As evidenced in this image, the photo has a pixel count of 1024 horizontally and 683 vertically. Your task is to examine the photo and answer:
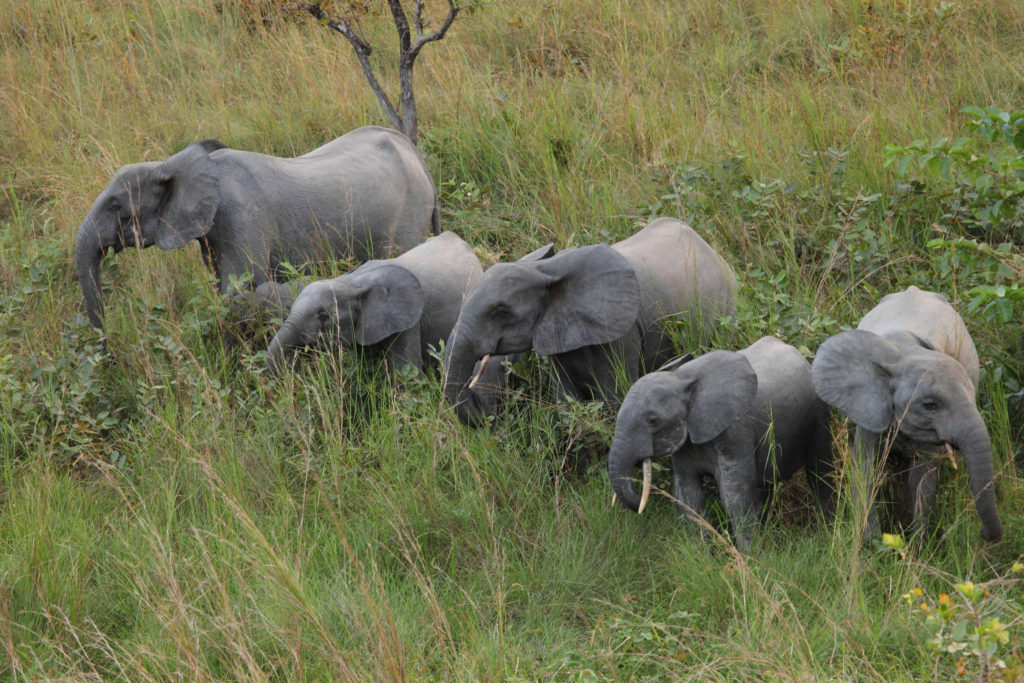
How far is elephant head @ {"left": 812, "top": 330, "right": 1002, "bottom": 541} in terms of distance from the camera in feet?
13.1

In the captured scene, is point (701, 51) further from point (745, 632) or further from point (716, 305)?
point (745, 632)

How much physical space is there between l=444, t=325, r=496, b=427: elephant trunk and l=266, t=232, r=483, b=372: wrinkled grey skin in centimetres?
45

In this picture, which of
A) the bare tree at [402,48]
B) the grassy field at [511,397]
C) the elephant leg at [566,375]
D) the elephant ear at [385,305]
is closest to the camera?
the grassy field at [511,397]

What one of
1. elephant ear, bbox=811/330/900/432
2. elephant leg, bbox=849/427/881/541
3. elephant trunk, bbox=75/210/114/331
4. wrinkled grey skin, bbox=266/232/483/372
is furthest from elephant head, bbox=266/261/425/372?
elephant leg, bbox=849/427/881/541

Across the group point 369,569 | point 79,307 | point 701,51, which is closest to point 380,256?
point 79,307

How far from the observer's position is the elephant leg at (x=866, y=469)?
418 cm

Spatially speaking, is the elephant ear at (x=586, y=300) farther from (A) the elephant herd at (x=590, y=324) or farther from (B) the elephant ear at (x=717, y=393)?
(B) the elephant ear at (x=717, y=393)

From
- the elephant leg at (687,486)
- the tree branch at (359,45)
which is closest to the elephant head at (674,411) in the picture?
the elephant leg at (687,486)

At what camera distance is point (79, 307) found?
6824 mm

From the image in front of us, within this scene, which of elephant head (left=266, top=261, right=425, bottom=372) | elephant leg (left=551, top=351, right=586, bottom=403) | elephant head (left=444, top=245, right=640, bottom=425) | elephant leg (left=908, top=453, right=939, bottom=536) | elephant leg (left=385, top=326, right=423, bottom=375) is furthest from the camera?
elephant leg (left=385, top=326, right=423, bottom=375)

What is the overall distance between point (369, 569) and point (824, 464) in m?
1.75

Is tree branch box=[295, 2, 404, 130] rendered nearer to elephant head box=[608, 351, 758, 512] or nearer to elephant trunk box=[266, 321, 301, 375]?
elephant trunk box=[266, 321, 301, 375]

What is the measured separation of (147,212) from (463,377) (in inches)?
90.9

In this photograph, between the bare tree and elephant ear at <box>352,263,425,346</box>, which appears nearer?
elephant ear at <box>352,263,425,346</box>
